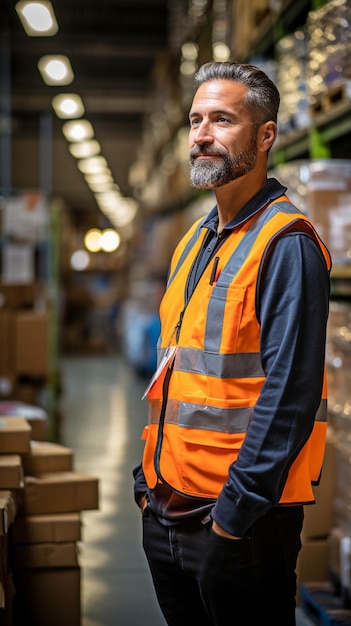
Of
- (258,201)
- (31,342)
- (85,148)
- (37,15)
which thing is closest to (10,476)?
(258,201)

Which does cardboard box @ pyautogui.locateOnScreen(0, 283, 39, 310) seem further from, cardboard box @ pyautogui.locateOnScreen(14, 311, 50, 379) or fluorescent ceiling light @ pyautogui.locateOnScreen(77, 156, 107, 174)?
fluorescent ceiling light @ pyautogui.locateOnScreen(77, 156, 107, 174)

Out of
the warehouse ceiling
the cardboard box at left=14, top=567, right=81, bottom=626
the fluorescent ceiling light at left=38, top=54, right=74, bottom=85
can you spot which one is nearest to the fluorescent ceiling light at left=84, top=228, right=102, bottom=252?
the warehouse ceiling

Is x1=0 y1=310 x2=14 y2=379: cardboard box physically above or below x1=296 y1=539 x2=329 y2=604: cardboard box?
above

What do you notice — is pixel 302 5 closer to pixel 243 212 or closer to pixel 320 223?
pixel 320 223

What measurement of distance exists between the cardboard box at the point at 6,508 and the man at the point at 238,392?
0.79 metres

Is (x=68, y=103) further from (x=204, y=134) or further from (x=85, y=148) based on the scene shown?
(x=204, y=134)

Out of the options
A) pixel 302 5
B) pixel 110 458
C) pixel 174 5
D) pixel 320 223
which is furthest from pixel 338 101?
pixel 174 5

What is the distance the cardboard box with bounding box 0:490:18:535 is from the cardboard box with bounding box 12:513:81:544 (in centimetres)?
22

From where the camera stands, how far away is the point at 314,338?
197 centimetres

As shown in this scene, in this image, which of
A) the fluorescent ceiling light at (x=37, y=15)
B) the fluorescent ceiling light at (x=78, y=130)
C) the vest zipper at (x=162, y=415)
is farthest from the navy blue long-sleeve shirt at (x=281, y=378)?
the fluorescent ceiling light at (x=78, y=130)

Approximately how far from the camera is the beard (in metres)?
2.15

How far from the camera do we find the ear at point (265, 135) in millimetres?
2180

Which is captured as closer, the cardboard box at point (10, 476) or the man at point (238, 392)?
the man at point (238, 392)

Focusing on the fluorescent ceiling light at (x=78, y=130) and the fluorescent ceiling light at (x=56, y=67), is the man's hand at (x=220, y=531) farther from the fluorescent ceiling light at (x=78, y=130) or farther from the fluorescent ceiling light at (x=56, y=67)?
the fluorescent ceiling light at (x=78, y=130)
